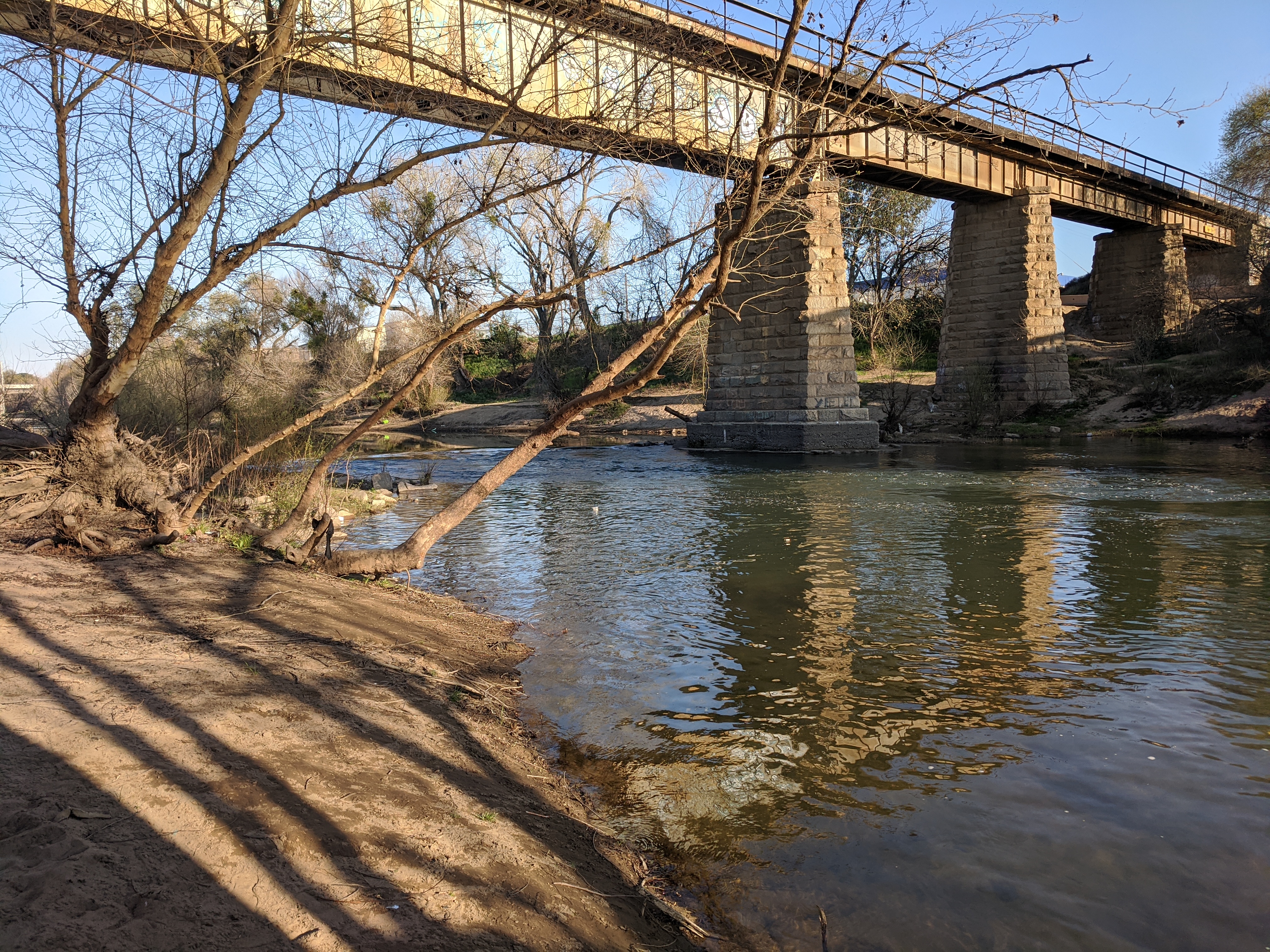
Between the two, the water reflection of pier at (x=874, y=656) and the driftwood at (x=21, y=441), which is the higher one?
the driftwood at (x=21, y=441)

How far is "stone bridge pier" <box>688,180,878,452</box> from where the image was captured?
71.5 ft

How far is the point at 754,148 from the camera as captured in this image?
8703 millimetres

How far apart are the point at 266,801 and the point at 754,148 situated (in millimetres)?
7817

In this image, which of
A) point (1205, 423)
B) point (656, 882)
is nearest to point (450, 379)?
point (1205, 423)

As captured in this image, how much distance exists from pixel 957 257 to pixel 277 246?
26.9 metres

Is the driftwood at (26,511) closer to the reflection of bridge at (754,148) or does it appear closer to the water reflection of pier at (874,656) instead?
the reflection of bridge at (754,148)

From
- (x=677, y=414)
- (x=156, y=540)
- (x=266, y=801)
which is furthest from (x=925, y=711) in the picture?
(x=677, y=414)

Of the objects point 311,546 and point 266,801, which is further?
point 311,546

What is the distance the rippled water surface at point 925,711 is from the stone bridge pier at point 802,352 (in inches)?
432

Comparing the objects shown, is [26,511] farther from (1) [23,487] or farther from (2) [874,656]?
(2) [874,656]

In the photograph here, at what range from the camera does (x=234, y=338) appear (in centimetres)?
2411

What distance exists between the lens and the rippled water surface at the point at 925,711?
10.1ft

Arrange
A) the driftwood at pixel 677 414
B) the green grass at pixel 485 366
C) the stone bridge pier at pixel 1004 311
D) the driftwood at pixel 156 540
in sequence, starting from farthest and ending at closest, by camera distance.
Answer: the green grass at pixel 485 366 < the driftwood at pixel 677 414 < the stone bridge pier at pixel 1004 311 < the driftwood at pixel 156 540

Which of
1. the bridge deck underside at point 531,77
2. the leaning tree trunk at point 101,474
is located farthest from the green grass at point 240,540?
the bridge deck underside at point 531,77
